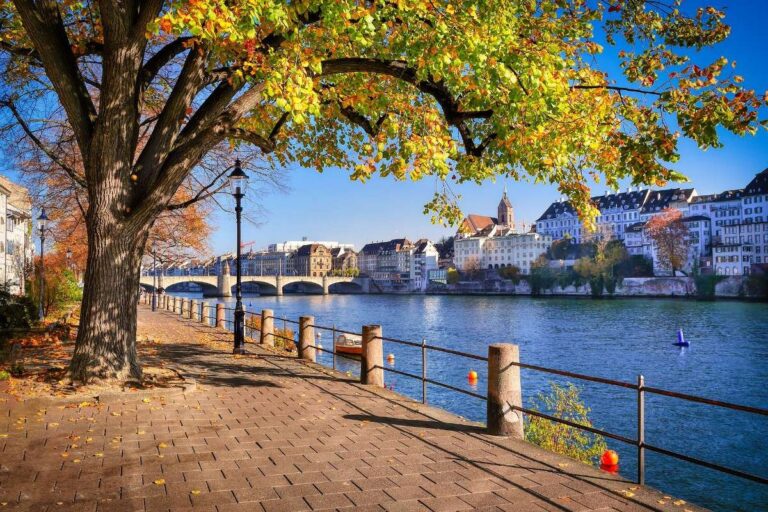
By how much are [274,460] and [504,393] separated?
10.2 feet

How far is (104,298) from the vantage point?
10656mm

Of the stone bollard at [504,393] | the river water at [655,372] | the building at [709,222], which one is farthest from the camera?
the building at [709,222]

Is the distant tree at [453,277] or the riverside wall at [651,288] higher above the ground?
the distant tree at [453,277]

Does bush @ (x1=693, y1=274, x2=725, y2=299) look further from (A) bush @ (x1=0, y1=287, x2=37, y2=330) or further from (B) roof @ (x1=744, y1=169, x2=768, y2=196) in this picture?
(A) bush @ (x1=0, y1=287, x2=37, y2=330)

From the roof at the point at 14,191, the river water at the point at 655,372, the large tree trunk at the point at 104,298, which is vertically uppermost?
→ the roof at the point at 14,191

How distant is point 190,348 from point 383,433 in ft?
39.3

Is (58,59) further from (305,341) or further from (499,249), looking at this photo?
(499,249)

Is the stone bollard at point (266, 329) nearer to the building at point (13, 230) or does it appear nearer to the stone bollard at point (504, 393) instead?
the stone bollard at point (504, 393)

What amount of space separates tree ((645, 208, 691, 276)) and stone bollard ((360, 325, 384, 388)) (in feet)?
386

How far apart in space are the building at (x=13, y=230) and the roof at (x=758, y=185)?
120286mm

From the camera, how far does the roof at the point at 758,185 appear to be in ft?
392

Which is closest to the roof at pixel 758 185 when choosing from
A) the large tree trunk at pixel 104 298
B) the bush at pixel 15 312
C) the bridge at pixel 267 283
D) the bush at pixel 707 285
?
the bush at pixel 707 285

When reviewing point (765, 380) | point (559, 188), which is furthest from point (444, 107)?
point (765, 380)

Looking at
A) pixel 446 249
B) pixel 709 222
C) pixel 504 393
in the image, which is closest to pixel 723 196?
pixel 709 222
